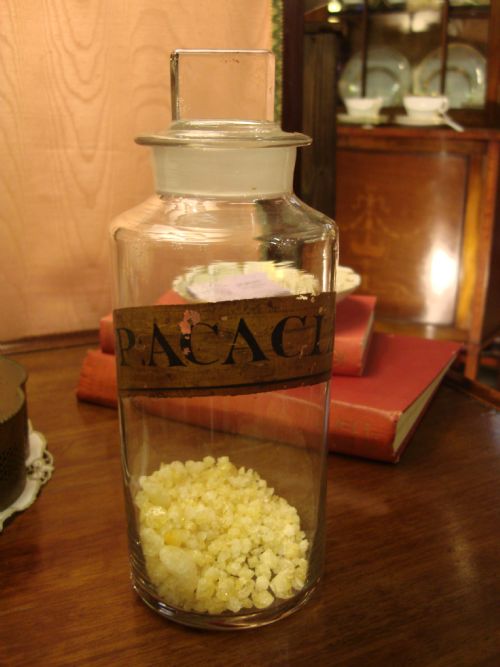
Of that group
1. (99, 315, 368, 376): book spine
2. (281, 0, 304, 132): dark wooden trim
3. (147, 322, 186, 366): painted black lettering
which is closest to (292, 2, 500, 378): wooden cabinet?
(281, 0, 304, 132): dark wooden trim

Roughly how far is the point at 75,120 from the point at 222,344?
18.5 inches

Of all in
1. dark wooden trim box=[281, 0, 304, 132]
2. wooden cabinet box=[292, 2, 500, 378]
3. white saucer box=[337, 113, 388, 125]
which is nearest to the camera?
dark wooden trim box=[281, 0, 304, 132]

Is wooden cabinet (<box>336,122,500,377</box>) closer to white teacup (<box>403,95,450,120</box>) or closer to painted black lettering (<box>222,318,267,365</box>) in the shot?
white teacup (<box>403,95,450,120</box>)

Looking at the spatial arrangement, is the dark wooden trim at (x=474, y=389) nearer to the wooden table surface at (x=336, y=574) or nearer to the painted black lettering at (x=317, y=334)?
the wooden table surface at (x=336, y=574)

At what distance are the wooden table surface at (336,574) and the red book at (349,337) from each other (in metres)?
0.08

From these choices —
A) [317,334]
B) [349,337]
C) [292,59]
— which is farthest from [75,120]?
[317,334]

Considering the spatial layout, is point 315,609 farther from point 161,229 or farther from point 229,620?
point 161,229

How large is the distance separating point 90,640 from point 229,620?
72 millimetres

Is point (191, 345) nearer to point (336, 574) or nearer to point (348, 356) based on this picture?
point (336, 574)

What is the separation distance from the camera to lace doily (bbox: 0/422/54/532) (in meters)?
0.50

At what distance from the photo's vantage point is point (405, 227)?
2.00 metres

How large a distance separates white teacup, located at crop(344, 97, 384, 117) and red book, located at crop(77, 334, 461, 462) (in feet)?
5.00

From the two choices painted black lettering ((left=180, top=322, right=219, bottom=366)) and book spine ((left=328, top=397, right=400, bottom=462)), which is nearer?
painted black lettering ((left=180, top=322, right=219, bottom=366))

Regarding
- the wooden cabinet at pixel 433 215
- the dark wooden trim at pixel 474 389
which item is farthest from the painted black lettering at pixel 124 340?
the wooden cabinet at pixel 433 215
